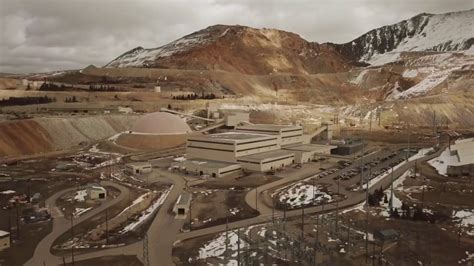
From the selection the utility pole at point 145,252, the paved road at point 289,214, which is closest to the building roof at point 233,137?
the paved road at point 289,214

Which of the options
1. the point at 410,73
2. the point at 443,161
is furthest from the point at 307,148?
the point at 410,73

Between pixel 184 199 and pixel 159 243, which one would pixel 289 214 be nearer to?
pixel 184 199

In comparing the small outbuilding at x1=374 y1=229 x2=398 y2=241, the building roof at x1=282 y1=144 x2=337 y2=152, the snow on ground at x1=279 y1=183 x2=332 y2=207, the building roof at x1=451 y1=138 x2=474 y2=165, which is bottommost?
the snow on ground at x1=279 y1=183 x2=332 y2=207

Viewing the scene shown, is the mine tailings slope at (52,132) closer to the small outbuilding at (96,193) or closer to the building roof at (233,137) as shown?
the building roof at (233,137)

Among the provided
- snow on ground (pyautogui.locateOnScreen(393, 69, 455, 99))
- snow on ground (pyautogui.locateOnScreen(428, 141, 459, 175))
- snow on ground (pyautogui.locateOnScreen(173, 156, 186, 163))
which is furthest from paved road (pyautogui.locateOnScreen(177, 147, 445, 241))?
snow on ground (pyautogui.locateOnScreen(393, 69, 455, 99))

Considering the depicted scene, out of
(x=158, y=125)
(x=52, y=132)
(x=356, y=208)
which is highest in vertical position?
(x=158, y=125)

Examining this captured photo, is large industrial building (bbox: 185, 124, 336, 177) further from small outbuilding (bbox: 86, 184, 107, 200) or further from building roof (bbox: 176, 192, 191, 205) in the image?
small outbuilding (bbox: 86, 184, 107, 200)
